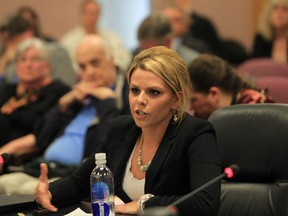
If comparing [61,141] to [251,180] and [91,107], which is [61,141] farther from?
[251,180]

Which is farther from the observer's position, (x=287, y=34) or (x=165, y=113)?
(x=287, y=34)

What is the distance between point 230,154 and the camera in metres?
2.62

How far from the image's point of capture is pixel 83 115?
4230 mm

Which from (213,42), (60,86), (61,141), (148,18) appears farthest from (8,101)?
(213,42)

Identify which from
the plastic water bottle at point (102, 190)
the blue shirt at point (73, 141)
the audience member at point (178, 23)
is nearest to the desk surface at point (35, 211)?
the plastic water bottle at point (102, 190)

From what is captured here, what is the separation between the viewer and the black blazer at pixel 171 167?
230cm

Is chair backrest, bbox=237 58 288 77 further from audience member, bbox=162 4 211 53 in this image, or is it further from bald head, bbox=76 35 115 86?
audience member, bbox=162 4 211 53

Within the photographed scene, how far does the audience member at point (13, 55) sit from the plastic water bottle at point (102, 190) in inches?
123

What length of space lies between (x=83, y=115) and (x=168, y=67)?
74.5 inches

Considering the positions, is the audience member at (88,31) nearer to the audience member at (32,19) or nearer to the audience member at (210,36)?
the audience member at (32,19)

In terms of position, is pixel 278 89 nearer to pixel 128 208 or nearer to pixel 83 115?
pixel 83 115

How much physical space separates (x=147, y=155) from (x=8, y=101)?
96.7 inches

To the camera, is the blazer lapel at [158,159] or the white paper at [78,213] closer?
the white paper at [78,213]

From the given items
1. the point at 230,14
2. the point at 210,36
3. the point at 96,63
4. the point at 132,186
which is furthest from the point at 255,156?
the point at 230,14
